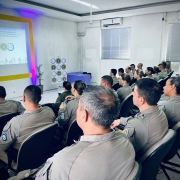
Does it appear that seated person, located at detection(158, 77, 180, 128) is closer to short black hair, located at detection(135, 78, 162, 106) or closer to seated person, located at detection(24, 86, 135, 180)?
short black hair, located at detection(135, 78, 162, 106)

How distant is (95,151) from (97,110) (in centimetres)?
20

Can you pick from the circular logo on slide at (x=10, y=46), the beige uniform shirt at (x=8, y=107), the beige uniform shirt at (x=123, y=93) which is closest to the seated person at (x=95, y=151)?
the beige uniform shirt at (x=8, y=107)

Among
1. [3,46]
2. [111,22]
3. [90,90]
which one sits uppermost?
[111,22]

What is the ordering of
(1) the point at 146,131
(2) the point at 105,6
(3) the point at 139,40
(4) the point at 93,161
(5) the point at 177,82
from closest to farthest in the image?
(4) the point at 93,161, (1) the point at 146,131, (5) the point at 177,82, (2) the point at 105,6, (3) the point at 139,40

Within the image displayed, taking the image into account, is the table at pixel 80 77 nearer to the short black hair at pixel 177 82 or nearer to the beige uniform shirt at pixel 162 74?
the beige uniform shirt at pixel 162 74

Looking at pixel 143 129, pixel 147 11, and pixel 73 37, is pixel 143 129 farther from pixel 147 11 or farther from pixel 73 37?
pixel 73 37

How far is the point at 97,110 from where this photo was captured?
0.90m

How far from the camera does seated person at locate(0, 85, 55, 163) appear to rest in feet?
5.22

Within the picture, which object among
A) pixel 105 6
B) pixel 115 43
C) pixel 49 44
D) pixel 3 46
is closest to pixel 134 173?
pixel 3 46

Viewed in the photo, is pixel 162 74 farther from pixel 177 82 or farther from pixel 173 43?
pixel 177 82

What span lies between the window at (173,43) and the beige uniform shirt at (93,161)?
20.7 feet

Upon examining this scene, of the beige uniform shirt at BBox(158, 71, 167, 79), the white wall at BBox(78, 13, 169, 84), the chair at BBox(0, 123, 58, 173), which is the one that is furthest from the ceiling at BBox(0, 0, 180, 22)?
the chair at BBox(0, 123, 58, 173)

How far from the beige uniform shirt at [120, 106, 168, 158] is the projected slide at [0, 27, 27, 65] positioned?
5.28 m

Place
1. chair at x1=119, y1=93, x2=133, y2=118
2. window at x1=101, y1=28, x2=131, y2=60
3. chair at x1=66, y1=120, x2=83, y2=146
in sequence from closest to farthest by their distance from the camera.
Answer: chair at x1=66, y1=120, x2=83, y2=146 < chair at x1=119, y1=93, x2=133, y2=118 < window at x1=101, y1=28, x2=131, y2=60
